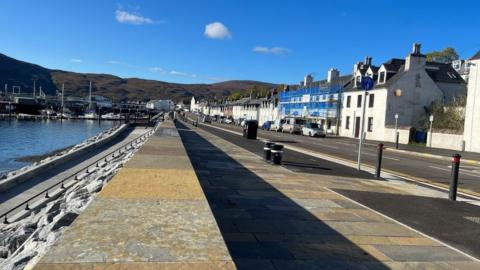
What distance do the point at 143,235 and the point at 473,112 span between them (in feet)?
130

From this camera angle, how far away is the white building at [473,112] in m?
38.2

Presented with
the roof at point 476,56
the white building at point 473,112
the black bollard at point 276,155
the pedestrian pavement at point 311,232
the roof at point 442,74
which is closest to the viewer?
the pedestrian pavement at point 311,232

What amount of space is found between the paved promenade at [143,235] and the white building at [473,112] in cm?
3658

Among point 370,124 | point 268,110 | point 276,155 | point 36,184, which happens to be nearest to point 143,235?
point 276,155

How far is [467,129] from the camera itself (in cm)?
3903

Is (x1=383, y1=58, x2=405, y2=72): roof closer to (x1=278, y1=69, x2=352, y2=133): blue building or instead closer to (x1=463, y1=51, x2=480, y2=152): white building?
(x1=278, y1=69, x2=352, y2=133): blue building

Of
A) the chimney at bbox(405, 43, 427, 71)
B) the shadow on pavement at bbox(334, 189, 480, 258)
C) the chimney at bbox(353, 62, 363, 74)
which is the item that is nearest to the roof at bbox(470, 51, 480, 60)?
the chimney at bbox(405, 43, 427, 71)

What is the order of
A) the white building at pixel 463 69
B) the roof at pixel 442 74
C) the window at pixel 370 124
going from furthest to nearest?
the white building at pixel 463 69
the roof at pixel 442 74
the window at pixel 370 124

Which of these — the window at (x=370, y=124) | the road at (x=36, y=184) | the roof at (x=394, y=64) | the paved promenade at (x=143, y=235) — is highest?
the roof at (x=394, y=64)

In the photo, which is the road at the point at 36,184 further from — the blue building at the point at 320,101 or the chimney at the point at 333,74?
the chimney at the point at 333,74

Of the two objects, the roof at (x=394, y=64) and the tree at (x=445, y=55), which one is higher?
the tree at (x=445, y=55)

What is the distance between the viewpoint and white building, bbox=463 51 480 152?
125 feet

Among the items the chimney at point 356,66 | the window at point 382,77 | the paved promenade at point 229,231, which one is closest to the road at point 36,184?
the paved promenade at point 229,231

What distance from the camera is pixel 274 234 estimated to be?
7.00 meters
